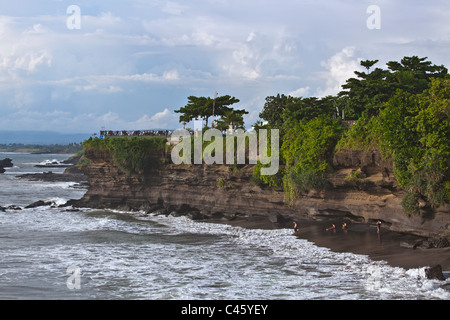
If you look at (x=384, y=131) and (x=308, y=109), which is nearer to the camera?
(x=384, y=131)

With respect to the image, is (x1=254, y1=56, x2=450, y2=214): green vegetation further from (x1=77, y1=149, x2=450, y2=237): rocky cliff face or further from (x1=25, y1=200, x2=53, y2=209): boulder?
(x1=25, y1=200, x2=53, y2=209): boulder

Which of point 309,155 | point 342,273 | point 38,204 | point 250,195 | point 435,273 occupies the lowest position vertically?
point 342,273

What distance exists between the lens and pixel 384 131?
22719 millimetres

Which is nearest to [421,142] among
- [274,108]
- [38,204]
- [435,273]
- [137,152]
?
[435,273]

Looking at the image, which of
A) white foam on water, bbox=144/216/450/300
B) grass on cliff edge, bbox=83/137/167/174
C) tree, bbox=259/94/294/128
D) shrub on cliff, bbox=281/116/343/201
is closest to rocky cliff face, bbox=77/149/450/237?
grass on cliff edge, bbox=83/137/167/174

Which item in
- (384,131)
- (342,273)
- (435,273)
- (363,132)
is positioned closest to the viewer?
(435,273)

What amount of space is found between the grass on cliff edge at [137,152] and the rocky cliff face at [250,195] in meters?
0.52

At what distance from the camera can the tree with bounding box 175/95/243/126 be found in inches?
1640

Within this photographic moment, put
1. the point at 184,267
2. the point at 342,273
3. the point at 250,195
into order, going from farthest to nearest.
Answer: the point at 250,195, the point at 184,267, the point at 342,273

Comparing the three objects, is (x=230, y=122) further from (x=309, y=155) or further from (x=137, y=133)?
(x=309, y=155)

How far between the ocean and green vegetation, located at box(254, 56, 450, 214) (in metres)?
4.05

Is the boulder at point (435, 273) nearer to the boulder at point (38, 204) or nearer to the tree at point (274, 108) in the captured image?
the tree at point (274, 108)

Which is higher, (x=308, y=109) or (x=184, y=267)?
(x=308, y=109)

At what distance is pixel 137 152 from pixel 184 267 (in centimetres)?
1804
